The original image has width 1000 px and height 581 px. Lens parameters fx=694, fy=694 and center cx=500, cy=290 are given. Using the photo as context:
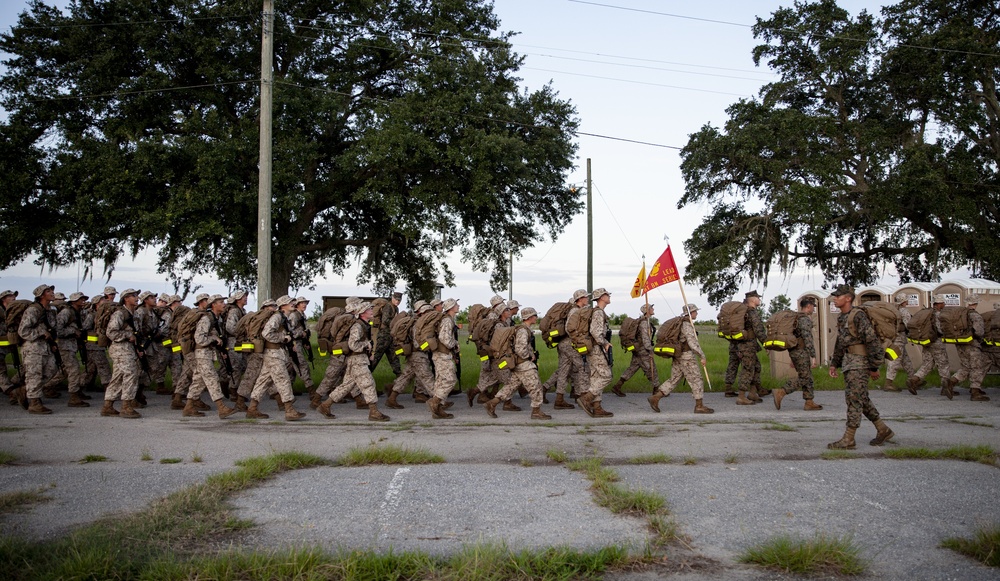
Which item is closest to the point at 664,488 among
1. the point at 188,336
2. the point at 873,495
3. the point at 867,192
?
the point at 873,495

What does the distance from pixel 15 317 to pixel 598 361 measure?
9533 millimetres

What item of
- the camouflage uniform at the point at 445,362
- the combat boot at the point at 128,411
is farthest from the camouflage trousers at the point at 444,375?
the combat boot at the point at 128,411

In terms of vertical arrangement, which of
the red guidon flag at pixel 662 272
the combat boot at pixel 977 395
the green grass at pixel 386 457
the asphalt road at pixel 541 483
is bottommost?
the asphalt road at pixel 541 483

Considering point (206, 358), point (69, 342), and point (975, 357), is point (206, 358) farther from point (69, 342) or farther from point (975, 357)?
point (975, 357)

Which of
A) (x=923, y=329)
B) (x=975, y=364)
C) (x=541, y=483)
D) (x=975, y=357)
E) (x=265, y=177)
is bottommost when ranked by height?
(x=541, y=483)

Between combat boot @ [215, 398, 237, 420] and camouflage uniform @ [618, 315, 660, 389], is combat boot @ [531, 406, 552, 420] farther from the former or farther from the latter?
combat boot @ [215, 398, 237, 420]

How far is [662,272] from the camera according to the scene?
14773 millimetres

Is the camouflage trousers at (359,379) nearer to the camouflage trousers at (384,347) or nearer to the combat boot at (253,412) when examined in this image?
the combat boot at (253,412)

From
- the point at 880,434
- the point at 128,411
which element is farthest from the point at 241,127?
the point at 880,434

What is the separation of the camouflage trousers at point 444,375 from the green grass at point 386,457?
312 centimetres

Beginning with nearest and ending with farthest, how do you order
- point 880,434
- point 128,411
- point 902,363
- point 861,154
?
1. point 880,434
2. point 128,411
3. point 902,363
4. point 861,154

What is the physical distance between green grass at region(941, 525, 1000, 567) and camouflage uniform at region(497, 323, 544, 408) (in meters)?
6.37

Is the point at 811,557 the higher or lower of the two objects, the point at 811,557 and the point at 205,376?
the lower

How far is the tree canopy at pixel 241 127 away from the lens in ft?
61.8
